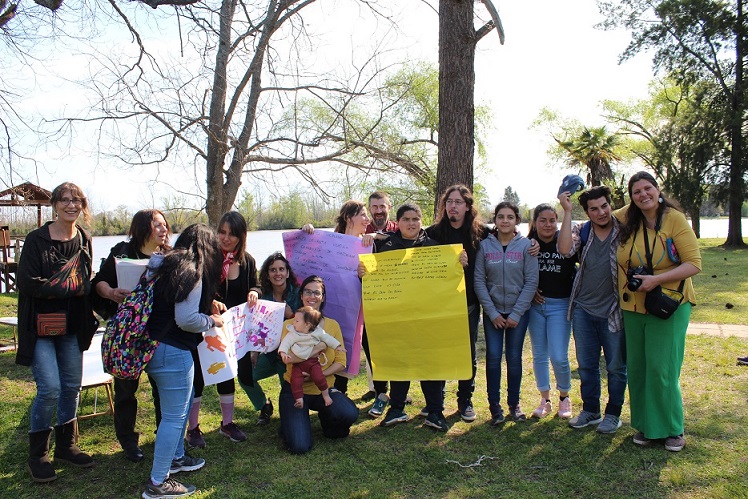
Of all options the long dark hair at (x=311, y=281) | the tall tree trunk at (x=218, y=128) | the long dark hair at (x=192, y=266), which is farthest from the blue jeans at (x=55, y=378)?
the tall tree trunk at (x=218, y=128)

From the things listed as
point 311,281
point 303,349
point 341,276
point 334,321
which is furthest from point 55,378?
point 341,276

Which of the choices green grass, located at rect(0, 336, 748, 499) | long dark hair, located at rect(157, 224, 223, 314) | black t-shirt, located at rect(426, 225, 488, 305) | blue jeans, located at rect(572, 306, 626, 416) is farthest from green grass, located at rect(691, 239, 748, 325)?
long dark hair, located at rect(157, 224, 223, 314)

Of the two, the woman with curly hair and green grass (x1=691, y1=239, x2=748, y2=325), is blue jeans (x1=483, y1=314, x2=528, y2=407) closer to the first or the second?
the woman with curly hair

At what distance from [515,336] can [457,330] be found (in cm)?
49

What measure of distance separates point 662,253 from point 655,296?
33 centimetres

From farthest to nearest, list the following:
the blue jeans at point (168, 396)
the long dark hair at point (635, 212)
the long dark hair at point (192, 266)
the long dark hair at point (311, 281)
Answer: the long dark hair at point (311, 281) → the long dark hair at point (635, 212) → the blue jeans at point (168, 396) → the long dark hair at point (192, 266)

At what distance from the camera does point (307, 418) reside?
14.1ft

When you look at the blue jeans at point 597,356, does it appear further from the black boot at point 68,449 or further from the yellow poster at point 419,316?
the black boot at point 68,449

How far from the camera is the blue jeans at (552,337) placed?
455 cm

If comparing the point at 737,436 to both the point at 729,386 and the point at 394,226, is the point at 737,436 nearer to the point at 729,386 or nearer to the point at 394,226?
the point at 729,386

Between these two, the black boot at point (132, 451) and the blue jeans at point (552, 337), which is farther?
the blue jeans at point (552, 337)

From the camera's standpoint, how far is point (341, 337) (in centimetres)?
446

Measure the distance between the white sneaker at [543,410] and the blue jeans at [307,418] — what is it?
62.4 inches

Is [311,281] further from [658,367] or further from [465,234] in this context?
[658,367]
